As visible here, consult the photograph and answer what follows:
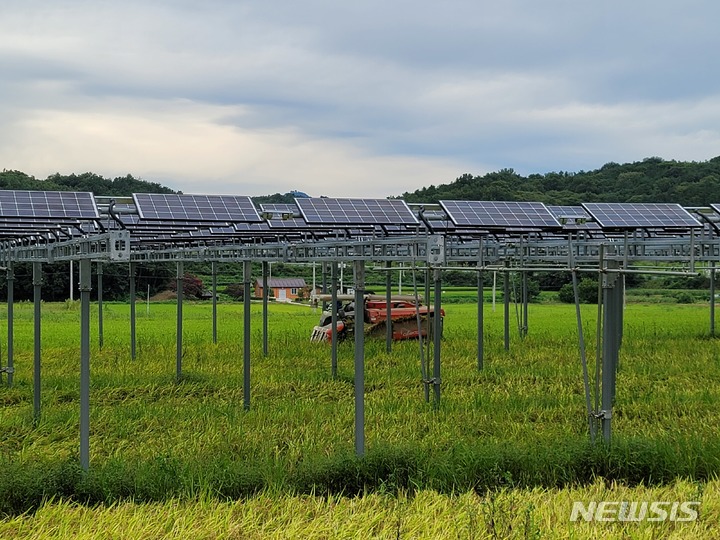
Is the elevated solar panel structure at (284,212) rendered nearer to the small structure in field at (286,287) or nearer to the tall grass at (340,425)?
the tall grass at (340,425)

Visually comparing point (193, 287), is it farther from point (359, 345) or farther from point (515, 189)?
point (359, 345)

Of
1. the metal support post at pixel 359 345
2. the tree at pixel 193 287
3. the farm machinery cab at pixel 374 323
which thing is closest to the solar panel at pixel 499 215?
the farm machinery cab at pixel 374 323

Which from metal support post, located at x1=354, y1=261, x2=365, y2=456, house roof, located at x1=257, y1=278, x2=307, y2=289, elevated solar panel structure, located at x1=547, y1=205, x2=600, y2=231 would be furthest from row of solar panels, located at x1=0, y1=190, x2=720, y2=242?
A: house roof, located at x1=257, y1=278, x2=307, y2=289

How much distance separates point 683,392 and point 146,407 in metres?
8.21

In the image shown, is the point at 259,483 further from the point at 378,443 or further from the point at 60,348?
the point at 60,348

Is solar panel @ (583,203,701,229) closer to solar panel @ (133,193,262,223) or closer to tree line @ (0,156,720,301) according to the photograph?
solar panel @ (133,193,262,223)

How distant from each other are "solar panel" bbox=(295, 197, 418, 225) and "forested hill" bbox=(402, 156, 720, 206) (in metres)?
17.3

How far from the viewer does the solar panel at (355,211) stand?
15.9m

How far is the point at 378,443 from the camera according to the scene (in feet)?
28.3

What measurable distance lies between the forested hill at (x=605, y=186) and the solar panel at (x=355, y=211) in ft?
56.9

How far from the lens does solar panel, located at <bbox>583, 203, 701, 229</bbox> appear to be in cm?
1827

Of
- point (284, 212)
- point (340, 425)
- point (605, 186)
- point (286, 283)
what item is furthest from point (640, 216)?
point (286, 283)

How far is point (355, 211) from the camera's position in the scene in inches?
661

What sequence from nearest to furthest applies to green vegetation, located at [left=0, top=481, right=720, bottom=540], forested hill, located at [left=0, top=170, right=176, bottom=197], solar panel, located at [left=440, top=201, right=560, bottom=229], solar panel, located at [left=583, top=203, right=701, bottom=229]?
green vegetation, located at [left=0, top=481, right=720, bottom=540], solar panel, located at [left=440, top=201, right=560, bottom=229], solar panel, located at [left=583, top=203, right=701, bottom=229], forested hill, located at [left=0, top=170, right=176, bottom=197]
